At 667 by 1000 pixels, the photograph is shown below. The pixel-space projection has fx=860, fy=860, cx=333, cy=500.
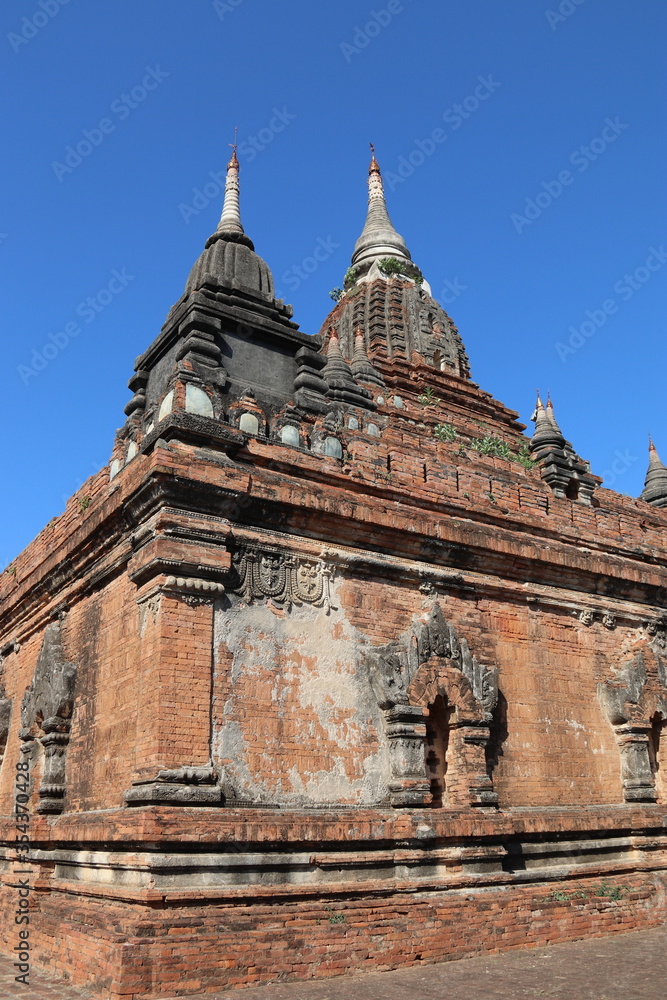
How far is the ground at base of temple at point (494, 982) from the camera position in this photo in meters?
7.95

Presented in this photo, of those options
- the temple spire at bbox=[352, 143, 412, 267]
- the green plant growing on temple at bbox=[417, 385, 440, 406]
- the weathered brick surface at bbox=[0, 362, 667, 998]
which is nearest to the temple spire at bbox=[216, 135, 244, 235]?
the weathered brick surface at bbox=[0, 362, 667, 998]

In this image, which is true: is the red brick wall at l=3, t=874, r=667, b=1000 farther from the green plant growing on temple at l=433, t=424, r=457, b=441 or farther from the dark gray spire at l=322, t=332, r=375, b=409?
the green plant growing on temple at l=433, t=424, r=457, b=441

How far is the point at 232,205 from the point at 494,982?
13.3 metres

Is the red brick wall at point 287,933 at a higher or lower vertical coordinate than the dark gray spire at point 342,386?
lower

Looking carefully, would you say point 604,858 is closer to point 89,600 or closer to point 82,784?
point 82,784

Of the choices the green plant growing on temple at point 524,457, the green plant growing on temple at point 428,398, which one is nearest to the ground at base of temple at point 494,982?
the green plant growing on temple at point 524,457

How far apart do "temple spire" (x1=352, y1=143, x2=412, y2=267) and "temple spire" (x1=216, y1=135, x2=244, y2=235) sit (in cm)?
1457

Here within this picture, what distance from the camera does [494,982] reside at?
853cm

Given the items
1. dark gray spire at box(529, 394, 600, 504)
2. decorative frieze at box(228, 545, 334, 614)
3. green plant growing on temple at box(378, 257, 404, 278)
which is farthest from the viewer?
green plant growing on temple at box(378, 257, 404, 278)

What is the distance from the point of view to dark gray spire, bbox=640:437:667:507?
2183 cm

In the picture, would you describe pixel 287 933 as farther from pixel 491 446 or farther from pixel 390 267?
pixel 390 267

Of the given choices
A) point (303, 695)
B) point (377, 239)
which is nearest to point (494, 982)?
point (303, 695)

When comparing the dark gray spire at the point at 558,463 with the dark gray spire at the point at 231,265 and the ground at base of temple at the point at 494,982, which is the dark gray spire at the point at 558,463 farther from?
the ground at base of temple at the point at 494,982

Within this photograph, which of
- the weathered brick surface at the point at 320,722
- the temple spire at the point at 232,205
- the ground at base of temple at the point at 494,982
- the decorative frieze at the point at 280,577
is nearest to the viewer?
the ground at base of temple at the point at 494,982
